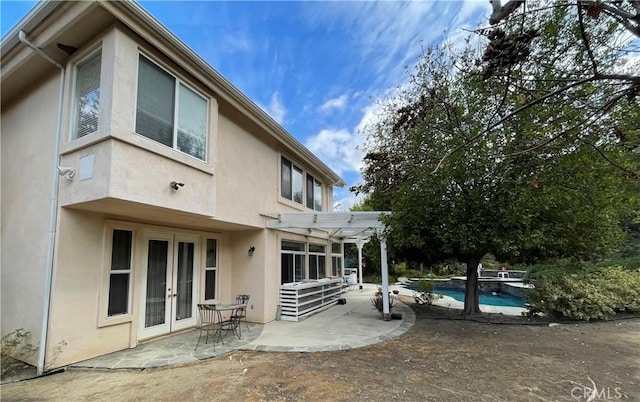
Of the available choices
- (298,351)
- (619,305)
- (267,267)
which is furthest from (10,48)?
(619,305)

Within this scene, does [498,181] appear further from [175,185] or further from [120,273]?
[120,273]

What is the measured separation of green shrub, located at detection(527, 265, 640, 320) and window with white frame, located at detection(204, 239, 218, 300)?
32.9 feet

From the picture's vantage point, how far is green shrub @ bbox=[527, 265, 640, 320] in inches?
374

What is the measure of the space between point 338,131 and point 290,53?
867cm

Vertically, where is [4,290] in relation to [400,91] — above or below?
below

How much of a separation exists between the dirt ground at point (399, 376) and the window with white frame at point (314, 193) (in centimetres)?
789

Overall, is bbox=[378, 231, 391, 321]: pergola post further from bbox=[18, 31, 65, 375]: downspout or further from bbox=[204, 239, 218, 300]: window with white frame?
bbox=[18, 31, 65, 375]: downspout

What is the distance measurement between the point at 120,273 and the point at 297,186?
24.2ft

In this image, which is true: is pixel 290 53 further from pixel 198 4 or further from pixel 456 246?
pixel 456 246

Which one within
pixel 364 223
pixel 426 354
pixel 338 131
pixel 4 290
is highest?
pixel 338 131

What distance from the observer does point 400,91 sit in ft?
37.4

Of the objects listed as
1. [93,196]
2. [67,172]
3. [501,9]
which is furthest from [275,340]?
[501,9]

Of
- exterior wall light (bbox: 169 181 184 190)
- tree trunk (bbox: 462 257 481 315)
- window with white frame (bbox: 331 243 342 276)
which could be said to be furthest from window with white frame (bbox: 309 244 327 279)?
exterior wall light (bbox: 169 181 184 190)

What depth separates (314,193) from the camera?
1509cm
